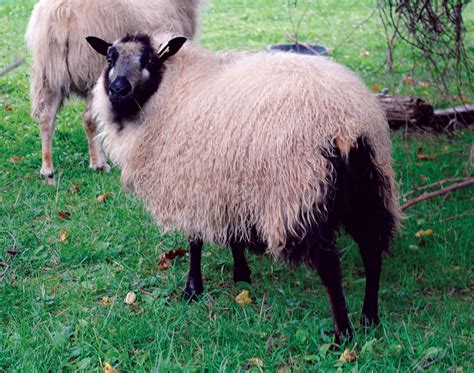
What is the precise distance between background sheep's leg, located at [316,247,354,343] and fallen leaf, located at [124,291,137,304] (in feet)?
4.01

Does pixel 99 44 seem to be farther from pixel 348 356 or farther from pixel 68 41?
pixel 348 356

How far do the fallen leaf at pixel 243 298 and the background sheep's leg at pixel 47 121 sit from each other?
231 cm

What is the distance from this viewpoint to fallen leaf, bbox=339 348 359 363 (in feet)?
9.61

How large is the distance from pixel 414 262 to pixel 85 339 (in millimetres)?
2037

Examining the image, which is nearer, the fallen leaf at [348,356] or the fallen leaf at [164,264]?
the fallen leaf at [348,356]

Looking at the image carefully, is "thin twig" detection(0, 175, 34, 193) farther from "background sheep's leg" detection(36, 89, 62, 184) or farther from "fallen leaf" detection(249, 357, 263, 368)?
"fallen leaf" detection(249, 357, 263, 368)

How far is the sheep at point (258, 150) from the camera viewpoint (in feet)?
9.27

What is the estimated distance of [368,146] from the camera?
2918 mm

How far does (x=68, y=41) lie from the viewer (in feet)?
16.1

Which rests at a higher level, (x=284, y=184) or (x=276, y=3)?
(x=284, y=184)

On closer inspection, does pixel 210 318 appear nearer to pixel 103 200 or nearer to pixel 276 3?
pixel 103 200

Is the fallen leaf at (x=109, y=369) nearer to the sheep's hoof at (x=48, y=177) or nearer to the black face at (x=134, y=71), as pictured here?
the black face at (x=134, y=71)

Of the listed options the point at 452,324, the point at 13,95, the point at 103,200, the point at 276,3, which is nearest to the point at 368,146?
the point at 452,324

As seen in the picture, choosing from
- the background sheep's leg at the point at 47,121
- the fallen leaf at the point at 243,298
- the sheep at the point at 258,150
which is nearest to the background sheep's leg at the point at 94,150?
the background sheep's leg at the point at 47,121
